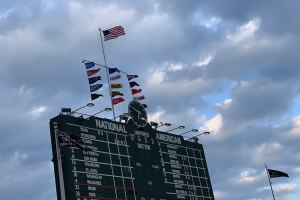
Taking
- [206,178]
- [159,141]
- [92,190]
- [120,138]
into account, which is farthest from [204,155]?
[92,190]

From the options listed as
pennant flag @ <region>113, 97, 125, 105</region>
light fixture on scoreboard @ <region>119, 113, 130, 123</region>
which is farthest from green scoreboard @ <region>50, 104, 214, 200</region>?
pennant flag @ <region>113, 97, 125, 105</region>

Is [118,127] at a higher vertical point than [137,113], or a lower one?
lower

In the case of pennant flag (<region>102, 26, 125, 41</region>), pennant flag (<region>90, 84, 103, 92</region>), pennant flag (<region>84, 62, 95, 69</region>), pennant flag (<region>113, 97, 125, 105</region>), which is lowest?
pennant flag (<region>113, 97, 125, 105</region>)

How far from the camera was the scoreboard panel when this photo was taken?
39406 mm

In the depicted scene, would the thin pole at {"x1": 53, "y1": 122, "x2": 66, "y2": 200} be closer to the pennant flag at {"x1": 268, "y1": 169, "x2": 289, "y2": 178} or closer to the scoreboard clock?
the scoreboard clock

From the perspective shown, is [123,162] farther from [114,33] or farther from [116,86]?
[114,33]

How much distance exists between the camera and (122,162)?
44688mm

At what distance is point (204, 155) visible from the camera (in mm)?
55469

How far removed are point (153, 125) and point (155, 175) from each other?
572cm

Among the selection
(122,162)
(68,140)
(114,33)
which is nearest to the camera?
(68,140)

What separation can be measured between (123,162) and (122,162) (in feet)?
0.40

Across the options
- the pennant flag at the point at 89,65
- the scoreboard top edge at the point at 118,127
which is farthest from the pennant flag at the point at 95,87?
the scoreboard top edge at the point at 118,127

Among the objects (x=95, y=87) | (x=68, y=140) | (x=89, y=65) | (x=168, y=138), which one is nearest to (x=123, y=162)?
(x=95, y=87)

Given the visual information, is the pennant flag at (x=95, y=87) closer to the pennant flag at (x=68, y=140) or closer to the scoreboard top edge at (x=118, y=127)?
the scoreboard top edge at (x=118, y=127)
